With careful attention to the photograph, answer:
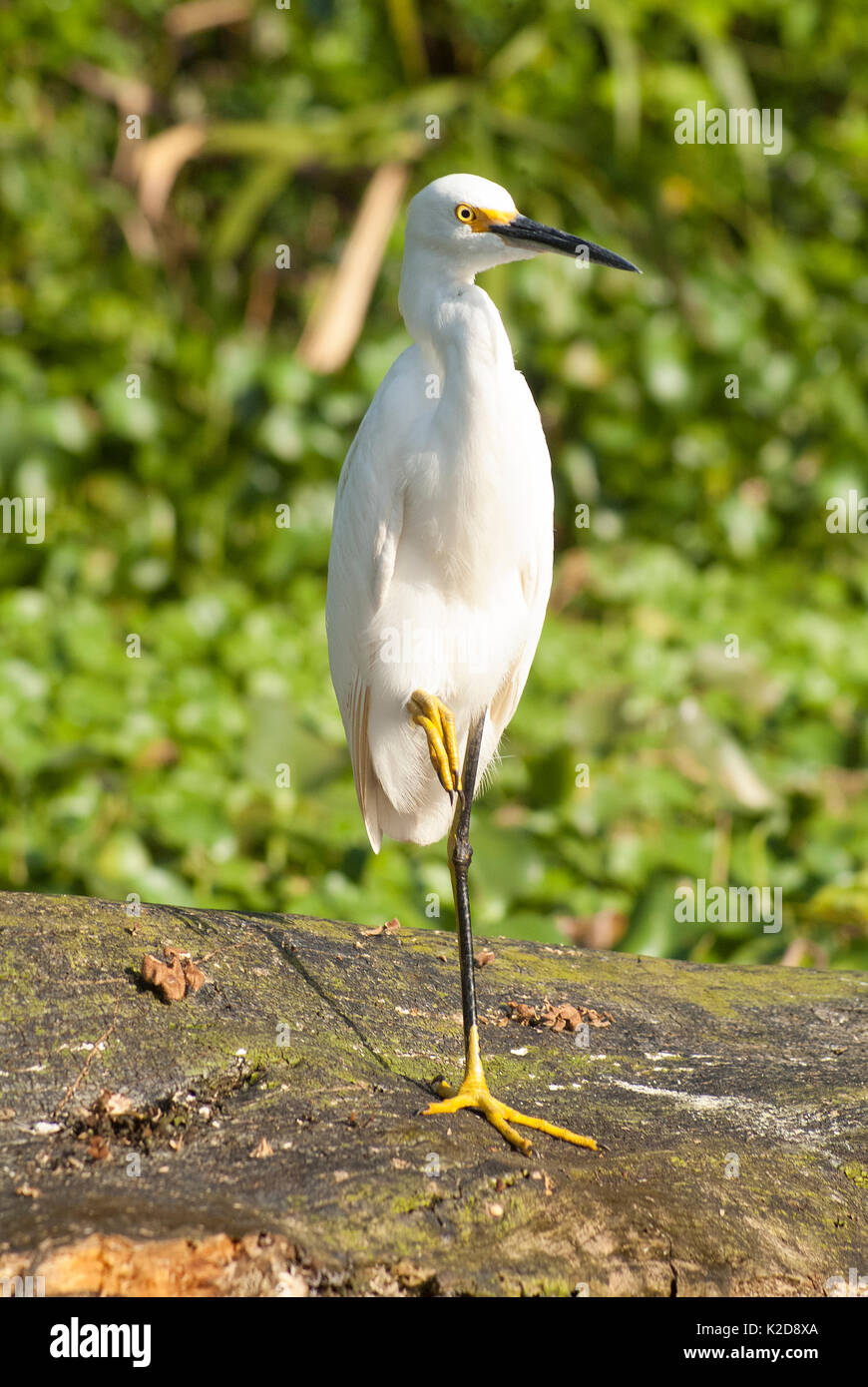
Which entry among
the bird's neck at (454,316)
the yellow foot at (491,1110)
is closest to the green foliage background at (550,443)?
the yellow foot at (491,1110)

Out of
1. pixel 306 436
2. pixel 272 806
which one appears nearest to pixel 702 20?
pixel 306 436

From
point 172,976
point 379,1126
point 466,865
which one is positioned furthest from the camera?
point 466,865

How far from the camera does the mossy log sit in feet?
5.16

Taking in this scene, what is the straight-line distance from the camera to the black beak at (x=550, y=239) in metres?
2.16

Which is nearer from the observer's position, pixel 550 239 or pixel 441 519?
pixel 550 239

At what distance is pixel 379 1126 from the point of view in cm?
186

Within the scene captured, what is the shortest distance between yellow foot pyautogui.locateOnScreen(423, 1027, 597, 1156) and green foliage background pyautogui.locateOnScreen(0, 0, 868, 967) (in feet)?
3.50

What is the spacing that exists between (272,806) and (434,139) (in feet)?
12.2

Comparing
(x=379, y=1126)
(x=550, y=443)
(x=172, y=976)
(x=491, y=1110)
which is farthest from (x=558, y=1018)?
(x=550, y=443)

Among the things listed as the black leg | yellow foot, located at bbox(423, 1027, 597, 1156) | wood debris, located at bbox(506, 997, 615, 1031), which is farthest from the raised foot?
wood debris, located at bbox(506, 997, 615, 1031)

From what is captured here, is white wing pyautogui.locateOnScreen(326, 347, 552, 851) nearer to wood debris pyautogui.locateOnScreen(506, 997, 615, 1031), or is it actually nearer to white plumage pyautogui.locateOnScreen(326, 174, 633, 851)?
white plumage pyautogui.locateOnScreen(326, 174, 633, 851)

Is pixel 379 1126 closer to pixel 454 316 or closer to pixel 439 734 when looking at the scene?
pixel 439 734

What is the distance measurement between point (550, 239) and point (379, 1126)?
4.49 feet

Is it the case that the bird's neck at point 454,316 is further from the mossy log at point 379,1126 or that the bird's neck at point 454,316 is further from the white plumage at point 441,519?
the mossy log at point 379,1126
